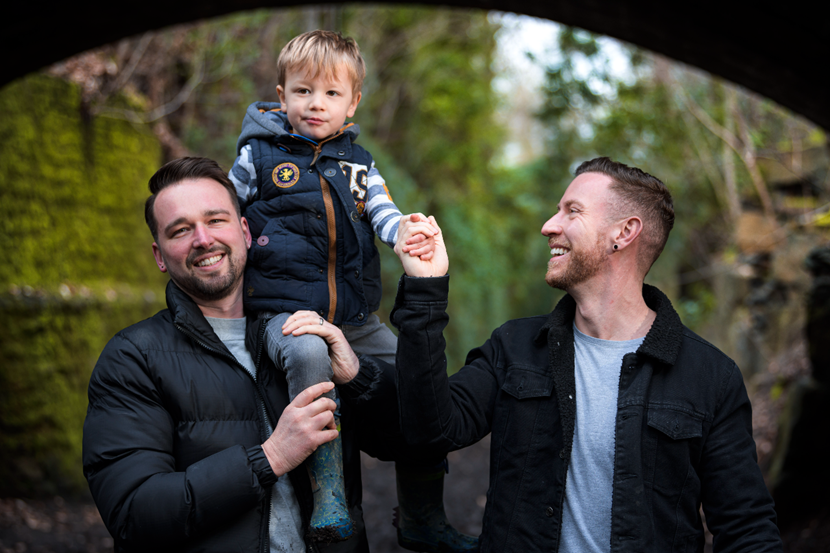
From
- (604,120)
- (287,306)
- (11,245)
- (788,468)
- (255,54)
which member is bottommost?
(788,468)

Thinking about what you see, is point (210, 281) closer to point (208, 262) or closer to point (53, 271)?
point (208, 262)

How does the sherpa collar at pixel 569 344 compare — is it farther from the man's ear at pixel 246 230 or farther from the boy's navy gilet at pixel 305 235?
the man's ear at pixel 246 230

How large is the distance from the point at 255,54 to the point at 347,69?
7095 mm

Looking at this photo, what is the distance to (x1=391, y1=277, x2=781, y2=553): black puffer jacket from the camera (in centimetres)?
209

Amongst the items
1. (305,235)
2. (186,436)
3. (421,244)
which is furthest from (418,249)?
(186,436)

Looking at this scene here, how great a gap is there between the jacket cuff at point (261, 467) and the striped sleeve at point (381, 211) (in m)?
0.81

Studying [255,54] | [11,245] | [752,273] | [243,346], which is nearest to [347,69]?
[243,346]

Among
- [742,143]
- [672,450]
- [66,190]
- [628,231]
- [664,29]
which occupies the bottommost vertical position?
[672,450]

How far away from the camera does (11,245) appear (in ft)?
19.0

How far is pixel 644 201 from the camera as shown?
2543mm

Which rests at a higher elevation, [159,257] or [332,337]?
[159,257]

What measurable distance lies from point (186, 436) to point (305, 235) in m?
0.79

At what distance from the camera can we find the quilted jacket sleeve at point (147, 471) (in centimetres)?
192

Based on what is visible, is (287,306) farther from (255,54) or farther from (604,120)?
(604,120)
